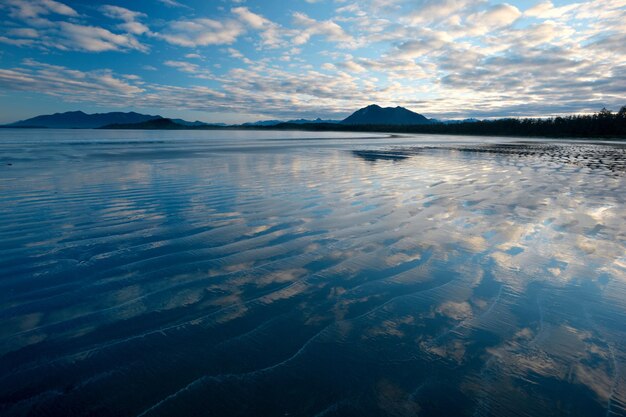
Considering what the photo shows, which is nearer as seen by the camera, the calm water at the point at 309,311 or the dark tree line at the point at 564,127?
the calm water at the point at 309,311

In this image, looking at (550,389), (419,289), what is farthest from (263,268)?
(550,389)

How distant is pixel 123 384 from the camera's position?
3.02m

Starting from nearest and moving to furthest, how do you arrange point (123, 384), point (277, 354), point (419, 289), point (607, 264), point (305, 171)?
point (123, 384) → point (277, 354) → point (419, 289) → point (607, 264) → point (305, 171)

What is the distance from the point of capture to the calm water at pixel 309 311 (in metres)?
2.96

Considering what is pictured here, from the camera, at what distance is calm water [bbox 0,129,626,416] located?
9.73 ft

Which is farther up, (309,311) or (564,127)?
(564,127)

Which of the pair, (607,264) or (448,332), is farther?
(607,264)

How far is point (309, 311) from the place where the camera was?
432 cm

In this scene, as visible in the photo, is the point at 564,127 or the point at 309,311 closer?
the point at 309,311

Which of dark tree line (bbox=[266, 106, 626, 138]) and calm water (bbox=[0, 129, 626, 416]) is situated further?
dark tree line (bbox=[266, 106, 626, 138])

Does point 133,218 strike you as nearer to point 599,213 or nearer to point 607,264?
point 607,264

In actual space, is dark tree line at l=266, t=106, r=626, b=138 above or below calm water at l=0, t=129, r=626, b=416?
above

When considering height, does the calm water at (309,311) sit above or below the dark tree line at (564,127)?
below

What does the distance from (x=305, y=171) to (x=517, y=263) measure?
12628mm
